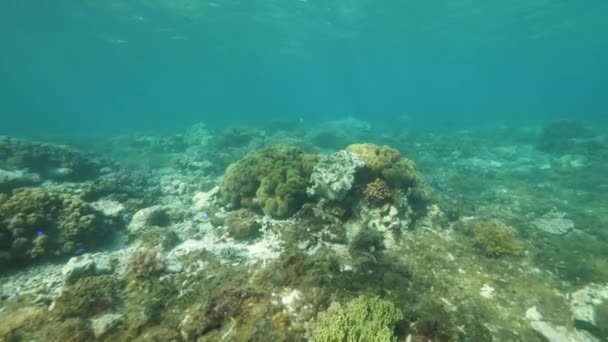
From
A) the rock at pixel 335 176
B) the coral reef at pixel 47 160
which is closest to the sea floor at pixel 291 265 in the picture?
the coral reef at pixel 47 160

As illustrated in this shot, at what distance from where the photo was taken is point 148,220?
9391 millimetres

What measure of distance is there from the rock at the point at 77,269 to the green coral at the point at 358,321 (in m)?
5.24

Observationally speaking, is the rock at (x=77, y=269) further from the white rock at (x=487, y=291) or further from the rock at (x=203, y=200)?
the white rock at (x=487, y=291)

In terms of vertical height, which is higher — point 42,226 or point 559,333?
point 42,226

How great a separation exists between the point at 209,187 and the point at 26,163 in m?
8.72

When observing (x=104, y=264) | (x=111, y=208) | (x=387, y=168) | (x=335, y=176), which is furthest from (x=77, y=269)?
(x=387, y=168)

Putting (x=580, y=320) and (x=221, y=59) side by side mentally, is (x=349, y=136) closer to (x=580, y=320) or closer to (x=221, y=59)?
(x=580, y=320)

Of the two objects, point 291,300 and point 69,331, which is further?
point 291,300

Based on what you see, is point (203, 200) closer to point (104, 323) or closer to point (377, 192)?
point (377, 192)

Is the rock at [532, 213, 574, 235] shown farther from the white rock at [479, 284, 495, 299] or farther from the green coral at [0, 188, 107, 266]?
the green coral at [0, 188, 107, 266]

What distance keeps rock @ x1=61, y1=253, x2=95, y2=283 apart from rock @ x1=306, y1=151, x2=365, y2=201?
18.0ft

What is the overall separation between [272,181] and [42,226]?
19.8 ft

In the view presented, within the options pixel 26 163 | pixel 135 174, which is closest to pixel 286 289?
pixel 135 174

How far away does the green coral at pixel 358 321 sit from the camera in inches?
150
